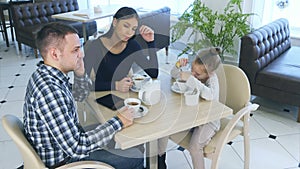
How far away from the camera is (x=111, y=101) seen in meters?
1.76

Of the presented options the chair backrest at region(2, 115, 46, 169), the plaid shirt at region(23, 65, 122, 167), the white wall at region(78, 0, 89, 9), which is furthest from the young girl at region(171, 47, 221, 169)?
the white wall at region(78, 0, 89, 9)

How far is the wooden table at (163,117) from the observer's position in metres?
1.45

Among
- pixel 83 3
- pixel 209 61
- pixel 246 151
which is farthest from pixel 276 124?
pixel 83 3

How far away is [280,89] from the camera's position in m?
2.98

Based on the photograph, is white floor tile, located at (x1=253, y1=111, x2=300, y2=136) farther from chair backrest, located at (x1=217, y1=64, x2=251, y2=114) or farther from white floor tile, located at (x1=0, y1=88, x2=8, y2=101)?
white floor tile, located at (x1=0, y1=88, x2=8, y2=101)

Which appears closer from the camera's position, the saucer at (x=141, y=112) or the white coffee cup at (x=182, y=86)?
the saucer at (x=141, y=112)

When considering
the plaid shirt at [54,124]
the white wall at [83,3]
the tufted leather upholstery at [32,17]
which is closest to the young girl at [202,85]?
the plaid shirt at [54,124]

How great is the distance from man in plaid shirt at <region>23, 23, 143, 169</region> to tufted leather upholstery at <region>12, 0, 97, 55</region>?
3454mm

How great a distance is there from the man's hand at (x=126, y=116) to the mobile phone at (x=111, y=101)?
145 mm

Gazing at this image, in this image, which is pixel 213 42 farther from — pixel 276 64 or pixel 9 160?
pixel 9 160

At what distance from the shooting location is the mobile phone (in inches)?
67.4

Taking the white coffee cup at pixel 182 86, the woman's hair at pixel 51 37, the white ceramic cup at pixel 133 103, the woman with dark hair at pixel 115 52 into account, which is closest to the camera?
the woman's hair at pixel 51 37

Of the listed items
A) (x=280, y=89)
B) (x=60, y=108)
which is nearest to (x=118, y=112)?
(x=60, y=108)

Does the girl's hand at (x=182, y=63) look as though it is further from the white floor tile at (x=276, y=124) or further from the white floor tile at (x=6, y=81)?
the white floor tile at (x=6, y=81)
